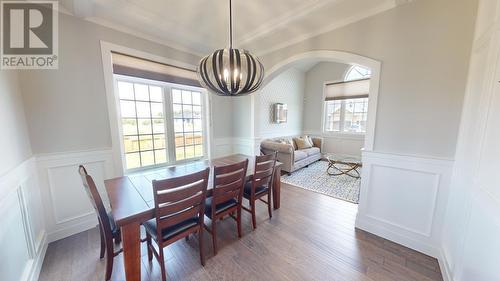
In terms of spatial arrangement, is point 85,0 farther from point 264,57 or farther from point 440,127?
point 440,127

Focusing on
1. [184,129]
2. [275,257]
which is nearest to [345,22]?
[275,257]

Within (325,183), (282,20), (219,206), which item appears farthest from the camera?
(325,183)

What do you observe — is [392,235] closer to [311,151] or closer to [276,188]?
[276,188]

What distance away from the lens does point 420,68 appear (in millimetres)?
1715

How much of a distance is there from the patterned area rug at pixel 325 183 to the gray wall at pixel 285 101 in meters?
1.48

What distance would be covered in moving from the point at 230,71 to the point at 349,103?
207 inches

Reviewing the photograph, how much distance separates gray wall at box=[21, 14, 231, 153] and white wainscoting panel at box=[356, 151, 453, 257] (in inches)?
134

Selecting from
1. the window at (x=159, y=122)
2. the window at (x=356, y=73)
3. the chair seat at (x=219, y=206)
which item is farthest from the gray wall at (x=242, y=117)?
the window at (x=356, y=73)

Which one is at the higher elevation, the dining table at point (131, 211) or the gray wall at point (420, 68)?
the gray wall at point (420, 68)

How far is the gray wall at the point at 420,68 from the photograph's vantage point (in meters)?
1.55

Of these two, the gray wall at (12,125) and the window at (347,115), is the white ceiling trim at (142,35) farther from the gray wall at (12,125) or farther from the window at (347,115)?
the window at (347,115)

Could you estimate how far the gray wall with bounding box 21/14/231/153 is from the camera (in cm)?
184

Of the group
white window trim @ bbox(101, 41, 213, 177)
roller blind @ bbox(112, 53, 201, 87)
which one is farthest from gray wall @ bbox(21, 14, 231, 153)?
roller blind @ bbox(112, 53, 201, 87)

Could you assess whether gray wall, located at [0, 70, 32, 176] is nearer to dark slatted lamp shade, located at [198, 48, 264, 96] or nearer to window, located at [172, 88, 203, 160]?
dark slatted lamp shade, located at [198, 48, 264, 96]
